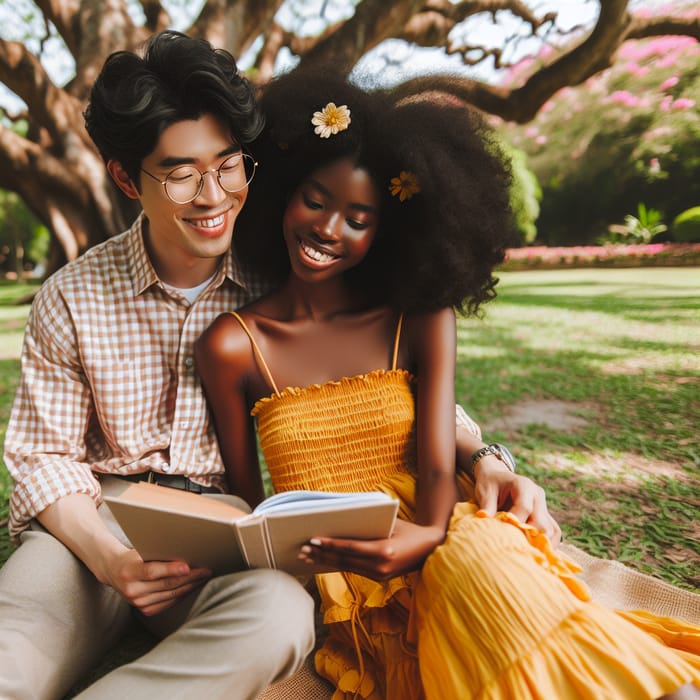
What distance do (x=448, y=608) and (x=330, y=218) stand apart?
3.79 feet

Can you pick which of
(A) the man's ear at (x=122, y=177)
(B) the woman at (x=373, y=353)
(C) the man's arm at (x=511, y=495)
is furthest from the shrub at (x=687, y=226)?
(A) the man's ear at (x=122, y=177)

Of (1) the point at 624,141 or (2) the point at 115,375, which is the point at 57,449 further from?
(1) the point at 624,141

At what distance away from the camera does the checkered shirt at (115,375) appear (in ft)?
6.50

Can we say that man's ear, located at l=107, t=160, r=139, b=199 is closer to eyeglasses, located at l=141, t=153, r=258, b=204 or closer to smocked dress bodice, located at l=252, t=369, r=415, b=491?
eyeglasses, located at l=141, t=153, r=258, b=204

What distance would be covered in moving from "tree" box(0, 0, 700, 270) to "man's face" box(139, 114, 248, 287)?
15.6 ft

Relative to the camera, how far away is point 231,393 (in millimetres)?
1993

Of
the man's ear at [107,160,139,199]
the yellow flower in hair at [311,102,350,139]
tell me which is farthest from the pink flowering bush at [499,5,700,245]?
the man's ear at [107,160,139,199]

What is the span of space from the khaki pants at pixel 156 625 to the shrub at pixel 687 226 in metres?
4.35

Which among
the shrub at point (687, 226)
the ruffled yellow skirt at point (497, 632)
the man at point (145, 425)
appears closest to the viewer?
the ruffled yellow skirt at point (497, 632)

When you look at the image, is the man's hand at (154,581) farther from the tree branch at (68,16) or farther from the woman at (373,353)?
the tree branch at (68,16)

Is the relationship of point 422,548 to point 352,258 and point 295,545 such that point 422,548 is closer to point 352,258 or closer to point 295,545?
point 295,545

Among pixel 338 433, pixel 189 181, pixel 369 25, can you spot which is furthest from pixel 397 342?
pixel 369 25

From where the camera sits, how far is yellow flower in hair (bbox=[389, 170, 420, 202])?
200 cm

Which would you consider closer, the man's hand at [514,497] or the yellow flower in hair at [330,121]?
the man's hand at [514,497]
